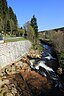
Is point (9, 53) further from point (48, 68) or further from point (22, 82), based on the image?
point (22, 82)

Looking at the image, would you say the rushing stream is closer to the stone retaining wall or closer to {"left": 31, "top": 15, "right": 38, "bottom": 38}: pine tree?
the stone retaining wall

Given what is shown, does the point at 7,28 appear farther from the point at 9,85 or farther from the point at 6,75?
the point at 9,85

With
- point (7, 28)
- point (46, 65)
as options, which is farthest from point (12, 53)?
point (7, 28)

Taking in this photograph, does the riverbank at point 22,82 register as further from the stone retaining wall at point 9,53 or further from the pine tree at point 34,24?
the pine tree at point 34,24

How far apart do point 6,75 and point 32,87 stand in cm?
562

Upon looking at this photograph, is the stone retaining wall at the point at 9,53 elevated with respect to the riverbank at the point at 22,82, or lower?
elevated

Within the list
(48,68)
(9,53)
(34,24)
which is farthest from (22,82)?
(34,24)

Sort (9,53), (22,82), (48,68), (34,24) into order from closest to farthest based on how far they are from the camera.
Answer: (22,82) → (9,53) → (48,68) → (34,24)

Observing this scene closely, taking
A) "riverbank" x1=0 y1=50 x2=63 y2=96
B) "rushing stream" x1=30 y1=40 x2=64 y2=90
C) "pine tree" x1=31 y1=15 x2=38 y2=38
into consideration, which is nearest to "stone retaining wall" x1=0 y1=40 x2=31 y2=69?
"riverbank" x1=0 y1=50 x2=63 y2=96

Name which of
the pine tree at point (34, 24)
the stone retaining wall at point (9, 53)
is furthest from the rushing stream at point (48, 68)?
the pine tree at point (34, 24)

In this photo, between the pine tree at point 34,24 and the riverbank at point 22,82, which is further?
the pine tree at point 34,24

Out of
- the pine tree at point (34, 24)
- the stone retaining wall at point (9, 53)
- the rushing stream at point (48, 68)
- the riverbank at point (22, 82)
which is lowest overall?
the rushing stream at point (48, 68)

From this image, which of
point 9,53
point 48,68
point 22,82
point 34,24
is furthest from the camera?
point 34,24

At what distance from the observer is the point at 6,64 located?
3806 centimetres
